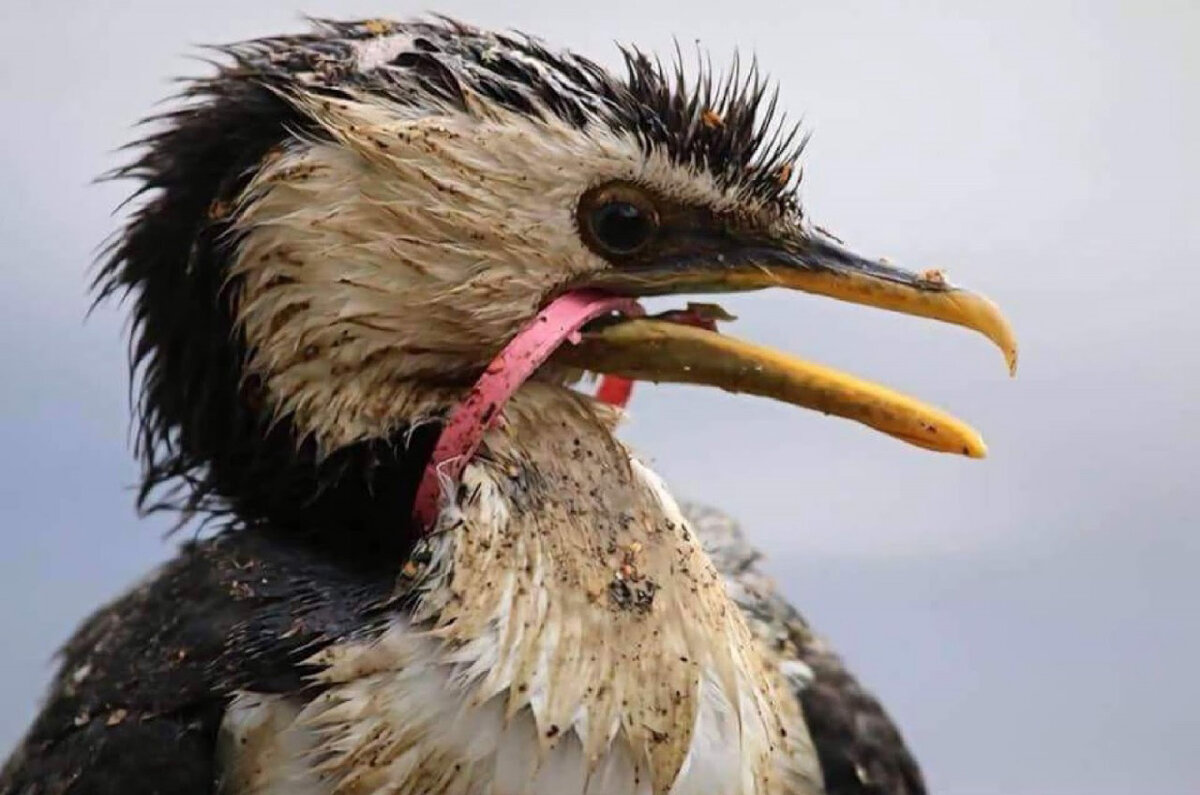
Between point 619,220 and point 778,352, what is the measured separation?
0.61ft

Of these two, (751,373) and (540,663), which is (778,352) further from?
(540,663)

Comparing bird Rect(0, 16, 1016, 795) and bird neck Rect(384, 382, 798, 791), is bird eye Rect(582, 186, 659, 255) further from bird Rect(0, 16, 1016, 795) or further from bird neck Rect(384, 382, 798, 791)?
bird neck Rect(384, 382, 798, 791)

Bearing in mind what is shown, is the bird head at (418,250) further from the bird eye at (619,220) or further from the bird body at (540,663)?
the bird body at (540,663)

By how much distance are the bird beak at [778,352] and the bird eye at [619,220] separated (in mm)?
25

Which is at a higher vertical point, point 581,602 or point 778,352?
point 778,352

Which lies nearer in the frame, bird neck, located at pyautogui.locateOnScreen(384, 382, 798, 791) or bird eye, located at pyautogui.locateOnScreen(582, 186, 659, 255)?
bird neck, located at pyautogui.locateOnScreen(384, 382, 798, 791)

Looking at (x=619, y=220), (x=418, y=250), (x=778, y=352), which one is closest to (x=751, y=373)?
(x=778, y=352)

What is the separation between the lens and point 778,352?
4.47 ft

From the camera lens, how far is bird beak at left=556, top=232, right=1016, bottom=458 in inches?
51.8

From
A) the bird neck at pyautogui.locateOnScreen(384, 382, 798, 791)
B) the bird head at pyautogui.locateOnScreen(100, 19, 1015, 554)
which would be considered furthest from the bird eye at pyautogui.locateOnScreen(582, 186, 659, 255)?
the bird neck at pyautogui.locateOnScreen(384, 382, 798, 791)

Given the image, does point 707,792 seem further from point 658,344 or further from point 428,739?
point 658,344

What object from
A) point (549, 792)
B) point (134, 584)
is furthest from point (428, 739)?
point (134, 584)

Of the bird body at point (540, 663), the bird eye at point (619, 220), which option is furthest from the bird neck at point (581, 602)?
the bird eye at point (619, 220)

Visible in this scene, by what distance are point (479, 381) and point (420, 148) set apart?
21 cm
